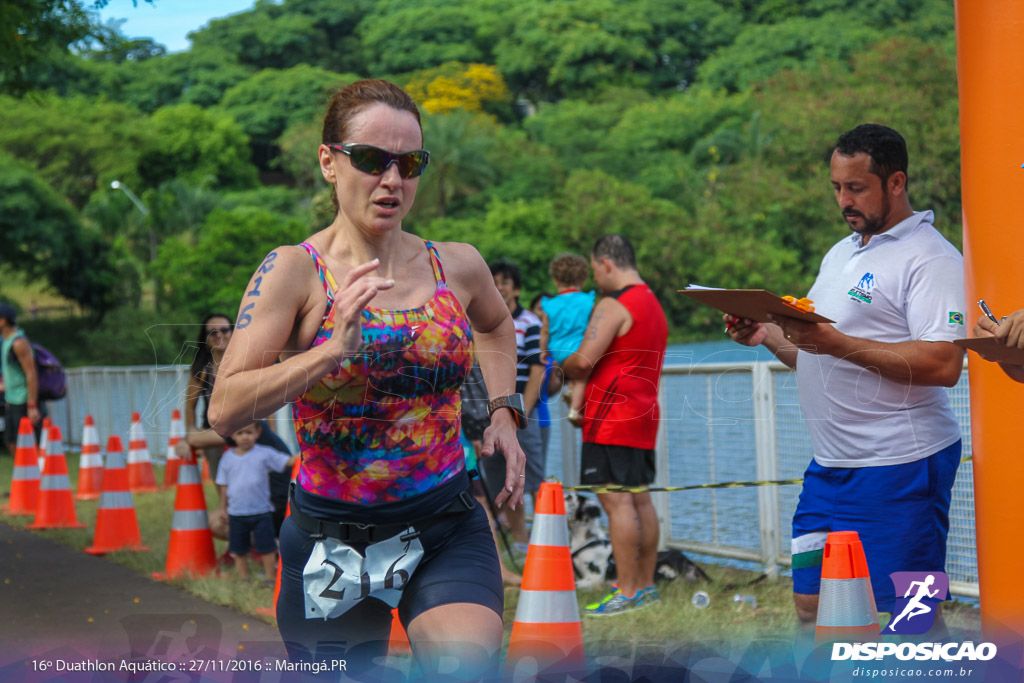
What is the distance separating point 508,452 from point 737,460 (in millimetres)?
4779

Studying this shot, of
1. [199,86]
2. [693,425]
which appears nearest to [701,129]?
[199,86]

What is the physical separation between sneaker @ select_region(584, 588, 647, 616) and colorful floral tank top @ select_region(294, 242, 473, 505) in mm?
3620

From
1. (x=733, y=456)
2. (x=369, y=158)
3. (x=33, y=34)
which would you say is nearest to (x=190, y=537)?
(x=733, y=456)

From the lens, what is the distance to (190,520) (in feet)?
25.1

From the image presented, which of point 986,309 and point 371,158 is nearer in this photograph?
point 371,158

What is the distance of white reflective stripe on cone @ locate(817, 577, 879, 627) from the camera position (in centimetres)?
331

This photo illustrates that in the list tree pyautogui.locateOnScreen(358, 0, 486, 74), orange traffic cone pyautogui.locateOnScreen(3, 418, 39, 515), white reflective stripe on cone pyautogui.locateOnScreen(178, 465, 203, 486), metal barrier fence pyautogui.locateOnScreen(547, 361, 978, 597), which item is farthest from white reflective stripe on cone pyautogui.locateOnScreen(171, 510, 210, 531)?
tree pyautogui.locateOnScreen(358, 0, 486, 74)

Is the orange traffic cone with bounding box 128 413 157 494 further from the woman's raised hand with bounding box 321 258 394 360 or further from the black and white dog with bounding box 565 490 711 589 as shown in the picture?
the woman's raised hand with bounding box 321 258 394 360

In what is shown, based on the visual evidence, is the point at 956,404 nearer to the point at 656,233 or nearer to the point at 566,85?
the point at 656,233

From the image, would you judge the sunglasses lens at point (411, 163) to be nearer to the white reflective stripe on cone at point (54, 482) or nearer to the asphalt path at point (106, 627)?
the asphalt path at point (106, 627)

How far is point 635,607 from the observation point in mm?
6207

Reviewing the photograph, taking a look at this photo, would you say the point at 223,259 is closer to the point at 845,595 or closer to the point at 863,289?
the point at 863,289

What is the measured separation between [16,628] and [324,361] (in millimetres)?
4781

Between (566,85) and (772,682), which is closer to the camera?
(772,682)
